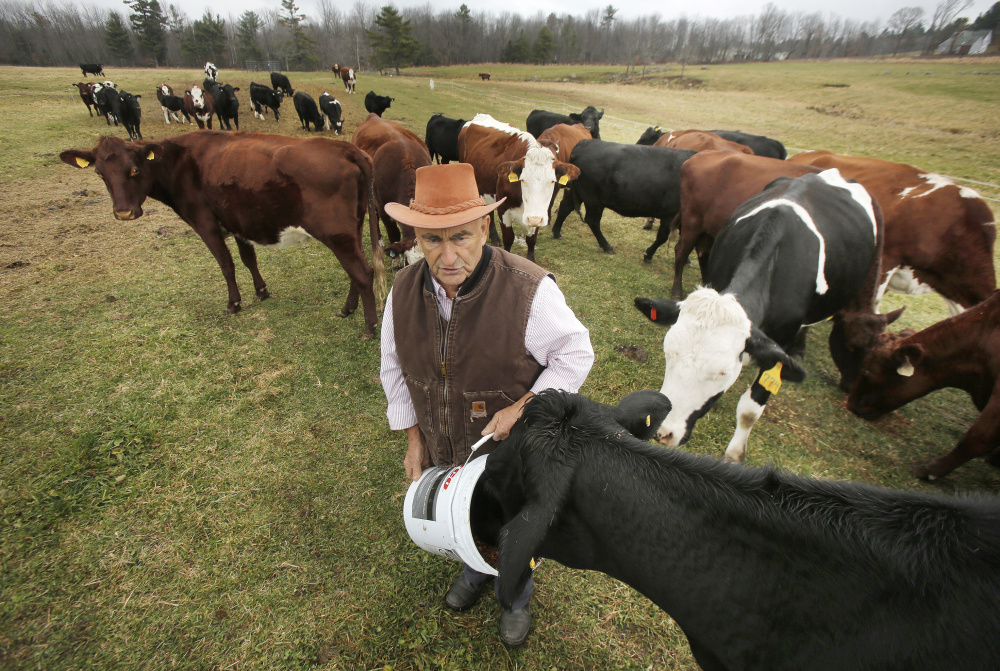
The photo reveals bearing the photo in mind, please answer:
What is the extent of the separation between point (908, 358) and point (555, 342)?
3.32 meters

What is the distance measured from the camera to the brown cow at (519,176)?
19.7 ft

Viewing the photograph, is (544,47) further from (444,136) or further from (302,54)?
(444,136)

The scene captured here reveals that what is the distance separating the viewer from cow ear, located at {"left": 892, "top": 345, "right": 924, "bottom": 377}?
325 centimetres

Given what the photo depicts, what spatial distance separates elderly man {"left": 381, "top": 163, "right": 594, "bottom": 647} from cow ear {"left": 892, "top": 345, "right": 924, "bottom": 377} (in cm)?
307

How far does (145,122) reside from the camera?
16562mm

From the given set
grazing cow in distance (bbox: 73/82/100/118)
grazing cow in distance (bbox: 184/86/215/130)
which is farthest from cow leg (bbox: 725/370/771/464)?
grazing cow in distance (bbox: 73/82/100/118)

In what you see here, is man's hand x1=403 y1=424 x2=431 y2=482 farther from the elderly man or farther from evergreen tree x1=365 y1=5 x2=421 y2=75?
evergreen tree x1=365 y1=5 x2=421 y2=75

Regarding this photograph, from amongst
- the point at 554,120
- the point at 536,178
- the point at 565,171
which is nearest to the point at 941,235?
the point at 565,171

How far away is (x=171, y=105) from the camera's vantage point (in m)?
16.4

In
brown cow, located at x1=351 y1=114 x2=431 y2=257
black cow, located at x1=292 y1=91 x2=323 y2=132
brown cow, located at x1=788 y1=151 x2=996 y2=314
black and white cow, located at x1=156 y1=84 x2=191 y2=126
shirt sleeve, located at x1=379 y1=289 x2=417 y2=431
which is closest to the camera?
shirt sleeve, located at x1=379 y1=289 x2=417 y2=431

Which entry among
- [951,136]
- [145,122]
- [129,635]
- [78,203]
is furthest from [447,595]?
[951,136]

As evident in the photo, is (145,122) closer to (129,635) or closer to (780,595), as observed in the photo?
(129,635)

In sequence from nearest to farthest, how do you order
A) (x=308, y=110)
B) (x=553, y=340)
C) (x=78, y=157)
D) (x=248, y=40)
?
(x=553, y=340) < (x=78, y=157) < (x=308, y=110) < (x=248, y=40)

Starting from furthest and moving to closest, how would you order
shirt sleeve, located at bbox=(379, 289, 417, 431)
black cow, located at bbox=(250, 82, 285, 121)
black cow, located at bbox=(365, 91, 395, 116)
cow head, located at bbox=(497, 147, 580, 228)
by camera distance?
1. black cow, located at bbox=(250, 82, 285, 121)
2. black cow, located at bbox=(365, 91, 395, 116)
3. cow head, located at bbox=(497, 147, 580, 228)
4. shirt sleeve, located at bbox=(379, 289, 417, 431)
